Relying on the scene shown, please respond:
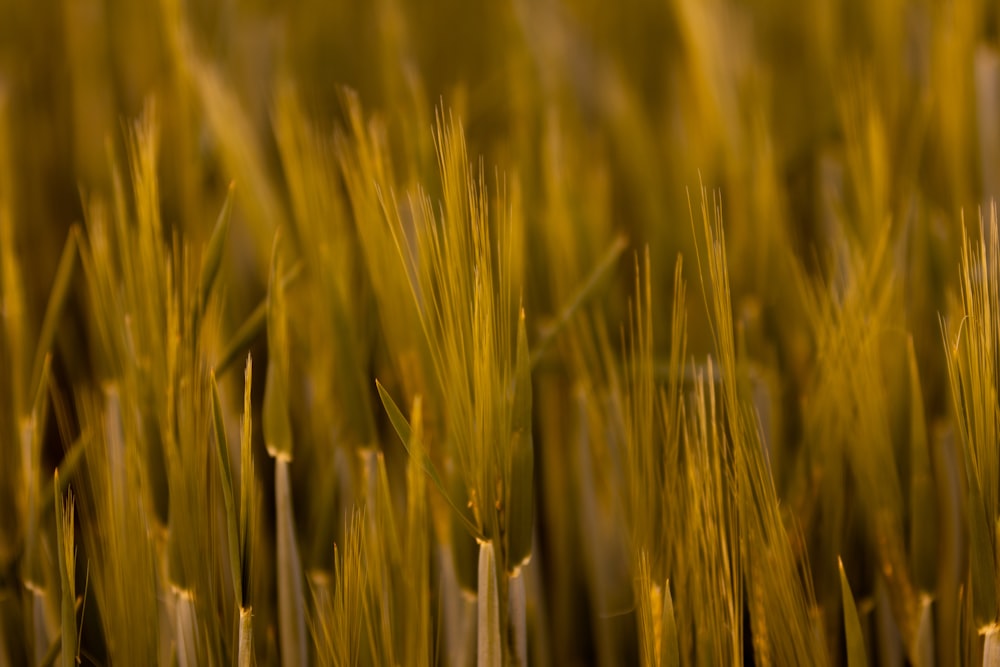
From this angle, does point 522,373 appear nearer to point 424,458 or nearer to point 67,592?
point 424,458

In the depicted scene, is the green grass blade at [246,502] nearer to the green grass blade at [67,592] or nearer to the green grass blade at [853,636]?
the green grass blade at [67,592]

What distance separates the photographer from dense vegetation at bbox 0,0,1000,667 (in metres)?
0.31

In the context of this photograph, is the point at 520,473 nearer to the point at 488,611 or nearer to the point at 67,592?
the point at 488,611

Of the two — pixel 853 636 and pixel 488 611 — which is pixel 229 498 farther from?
pixel 853 636

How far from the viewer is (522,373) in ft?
0.99

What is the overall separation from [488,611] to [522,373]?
81mm

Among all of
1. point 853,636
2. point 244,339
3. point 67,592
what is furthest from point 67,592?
point 853,636

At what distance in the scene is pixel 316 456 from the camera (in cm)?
38

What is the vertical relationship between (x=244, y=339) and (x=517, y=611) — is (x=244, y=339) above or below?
above

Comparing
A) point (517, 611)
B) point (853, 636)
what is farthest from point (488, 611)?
point (853, 636)

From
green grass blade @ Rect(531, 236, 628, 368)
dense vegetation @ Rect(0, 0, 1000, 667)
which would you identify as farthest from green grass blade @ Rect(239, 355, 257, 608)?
green grass blade @ Rect(531, 236, 628, 368)

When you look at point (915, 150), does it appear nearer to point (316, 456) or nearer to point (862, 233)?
point (862, 233)

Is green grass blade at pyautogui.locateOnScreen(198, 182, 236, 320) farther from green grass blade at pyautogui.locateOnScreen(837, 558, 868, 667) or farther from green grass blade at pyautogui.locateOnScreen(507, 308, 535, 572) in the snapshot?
green grass blade at pyautogui.locateOnScreen(837, 558, 868, 667)

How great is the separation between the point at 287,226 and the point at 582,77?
0.77 feet
